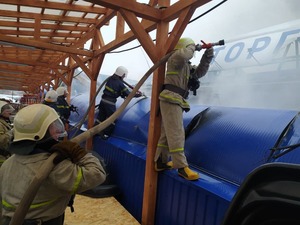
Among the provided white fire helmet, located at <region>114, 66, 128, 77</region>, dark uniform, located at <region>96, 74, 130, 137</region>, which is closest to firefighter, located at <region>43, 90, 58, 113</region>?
dark uniform, located at <region>96, 74, 130, 137</region>

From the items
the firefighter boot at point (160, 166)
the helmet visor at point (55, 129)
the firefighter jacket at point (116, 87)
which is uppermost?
the firefighter jacket at point (116, 87)

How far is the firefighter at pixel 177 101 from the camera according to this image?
2.79 m

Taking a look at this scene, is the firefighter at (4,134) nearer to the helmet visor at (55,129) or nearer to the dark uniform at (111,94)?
the helmet visor at (55,129)

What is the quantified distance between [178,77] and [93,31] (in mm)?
4423

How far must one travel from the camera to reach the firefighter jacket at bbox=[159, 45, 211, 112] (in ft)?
9.37

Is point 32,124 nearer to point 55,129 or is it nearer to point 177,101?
point 55,129

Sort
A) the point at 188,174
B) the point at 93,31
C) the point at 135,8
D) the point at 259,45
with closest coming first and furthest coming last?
1. the point at 188,174
2. the point at 135,8
3. the point at 93,31
4. the point at 259,45

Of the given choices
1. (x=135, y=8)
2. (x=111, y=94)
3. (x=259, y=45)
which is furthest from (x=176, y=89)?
(x=259, y=45)

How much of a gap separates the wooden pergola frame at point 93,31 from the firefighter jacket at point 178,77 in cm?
19

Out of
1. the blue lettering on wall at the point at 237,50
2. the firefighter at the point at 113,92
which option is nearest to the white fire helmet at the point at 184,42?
the firefighter at the point at 113,92

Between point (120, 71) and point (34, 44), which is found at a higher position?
point (34, 44)

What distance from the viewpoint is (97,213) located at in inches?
136

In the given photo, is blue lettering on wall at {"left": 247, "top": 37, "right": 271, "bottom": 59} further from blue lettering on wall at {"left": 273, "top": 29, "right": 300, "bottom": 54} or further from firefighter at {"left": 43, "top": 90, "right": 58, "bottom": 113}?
firefighter at {"left": 43, "top": 90, "right": 58, "bottom": 113}

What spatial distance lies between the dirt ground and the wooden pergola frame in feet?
1.01
